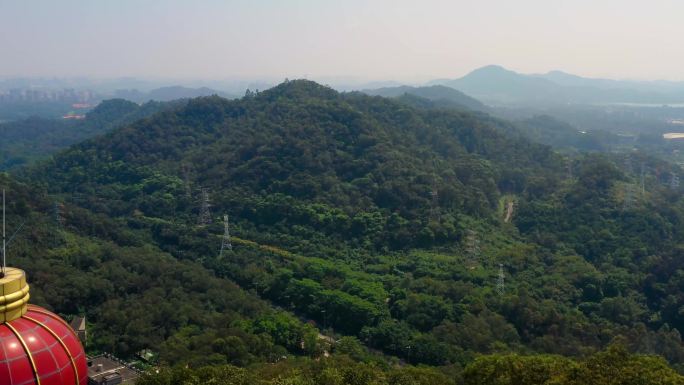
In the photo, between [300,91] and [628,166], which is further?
[300,91]

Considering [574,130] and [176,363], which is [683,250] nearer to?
[176,363]

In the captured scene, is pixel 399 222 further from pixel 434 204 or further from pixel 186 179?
pixel 186 179

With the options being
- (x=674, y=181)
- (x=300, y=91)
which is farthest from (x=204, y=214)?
(x=674, y=181)

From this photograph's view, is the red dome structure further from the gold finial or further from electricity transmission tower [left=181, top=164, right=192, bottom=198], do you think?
electricity transmission tower [left=181, top=164, right=192, bottom=198]

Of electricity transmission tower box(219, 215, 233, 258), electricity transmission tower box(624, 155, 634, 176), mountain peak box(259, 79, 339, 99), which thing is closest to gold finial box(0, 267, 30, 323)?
electricity transmission tower box(219, 215, 233, 258)

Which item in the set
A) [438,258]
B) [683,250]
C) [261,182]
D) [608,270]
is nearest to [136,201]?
[261,182]

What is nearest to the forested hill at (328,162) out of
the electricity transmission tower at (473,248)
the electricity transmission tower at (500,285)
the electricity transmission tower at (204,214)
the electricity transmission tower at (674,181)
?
the electricity transmission tower at (473,248)
